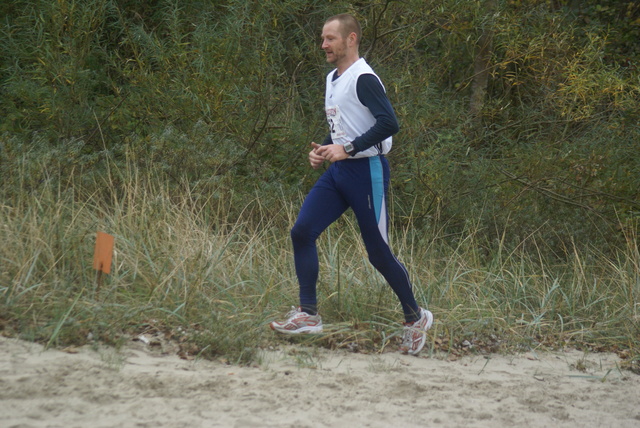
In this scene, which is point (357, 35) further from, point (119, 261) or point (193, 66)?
point (193, 66)

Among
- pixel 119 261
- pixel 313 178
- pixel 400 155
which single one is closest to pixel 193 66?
pixel 313 178

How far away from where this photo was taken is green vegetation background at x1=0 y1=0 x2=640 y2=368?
5.91 meters

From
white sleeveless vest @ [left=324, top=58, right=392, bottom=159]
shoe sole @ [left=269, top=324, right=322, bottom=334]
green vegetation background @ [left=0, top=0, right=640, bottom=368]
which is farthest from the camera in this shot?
green vegetation background @ [left=0, top=0, right=640, bottom=368]

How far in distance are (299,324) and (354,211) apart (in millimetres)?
718

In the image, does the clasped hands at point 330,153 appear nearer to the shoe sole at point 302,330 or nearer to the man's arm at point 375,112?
the man's arm at point 375,112

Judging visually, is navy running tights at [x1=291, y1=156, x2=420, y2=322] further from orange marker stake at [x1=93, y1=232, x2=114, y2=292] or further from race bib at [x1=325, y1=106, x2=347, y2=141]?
orange marker stake at [x1=93, y1=232, x2=114, y2=292]

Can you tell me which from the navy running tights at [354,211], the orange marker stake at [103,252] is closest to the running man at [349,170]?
the navy running tights at [354,211]

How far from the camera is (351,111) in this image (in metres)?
4.48

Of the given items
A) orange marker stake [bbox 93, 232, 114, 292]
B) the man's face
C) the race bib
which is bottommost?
orange marker stake [bbox 93, 232, 114, 292]

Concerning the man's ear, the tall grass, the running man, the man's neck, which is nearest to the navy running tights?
the running man

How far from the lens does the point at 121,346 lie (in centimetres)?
414

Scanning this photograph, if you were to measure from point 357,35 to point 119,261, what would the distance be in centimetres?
207

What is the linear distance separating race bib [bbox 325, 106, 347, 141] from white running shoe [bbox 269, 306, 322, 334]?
1.03 metres

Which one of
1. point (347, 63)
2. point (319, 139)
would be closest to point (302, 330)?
point (347, 63)
